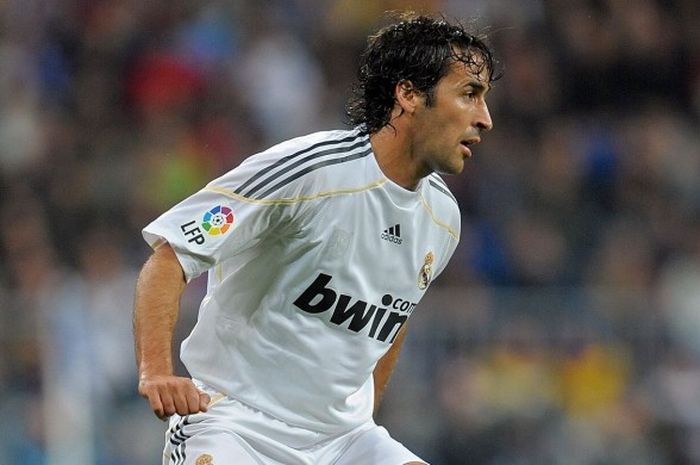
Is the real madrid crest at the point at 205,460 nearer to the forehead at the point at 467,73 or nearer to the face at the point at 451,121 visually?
the face at the point at 451,121

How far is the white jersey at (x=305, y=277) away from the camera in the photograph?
4746mm

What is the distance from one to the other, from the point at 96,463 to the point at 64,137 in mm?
3906

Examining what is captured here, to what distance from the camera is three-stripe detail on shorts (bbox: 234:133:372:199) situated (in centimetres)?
470

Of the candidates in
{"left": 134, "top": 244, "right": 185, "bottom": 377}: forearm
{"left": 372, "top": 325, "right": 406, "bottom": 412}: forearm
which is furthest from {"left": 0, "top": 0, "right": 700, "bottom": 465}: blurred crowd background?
{"left": 134, "top": 244, "right": 185, "bottom": 377}: forearm

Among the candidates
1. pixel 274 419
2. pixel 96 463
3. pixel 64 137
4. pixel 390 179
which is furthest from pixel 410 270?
pixel 64 137

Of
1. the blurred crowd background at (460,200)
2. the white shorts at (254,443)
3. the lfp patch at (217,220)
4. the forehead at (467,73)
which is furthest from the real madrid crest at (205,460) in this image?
the blurred crowd background at (460,200)

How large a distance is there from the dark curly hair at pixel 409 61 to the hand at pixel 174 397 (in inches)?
53.0

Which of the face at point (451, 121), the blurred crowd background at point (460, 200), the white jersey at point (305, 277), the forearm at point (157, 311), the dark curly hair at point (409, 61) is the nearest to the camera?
the forearm at point (157, 311)

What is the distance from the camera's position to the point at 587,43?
1198 centimetres

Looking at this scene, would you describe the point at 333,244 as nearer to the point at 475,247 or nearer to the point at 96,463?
the point at 96,463

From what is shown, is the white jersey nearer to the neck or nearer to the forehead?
the neck

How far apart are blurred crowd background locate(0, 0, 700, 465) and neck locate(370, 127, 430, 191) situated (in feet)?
14.7

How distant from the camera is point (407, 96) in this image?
5164 millimetres

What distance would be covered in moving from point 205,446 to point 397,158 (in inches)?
46.8
